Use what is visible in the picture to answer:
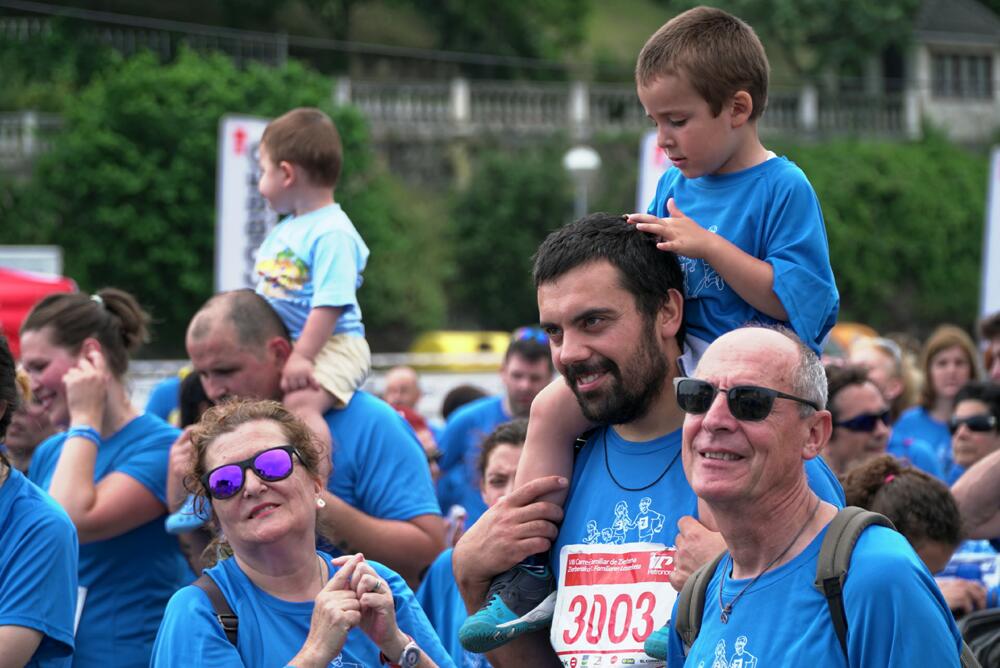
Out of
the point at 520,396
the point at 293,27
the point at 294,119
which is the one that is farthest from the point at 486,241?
the point at 294,119

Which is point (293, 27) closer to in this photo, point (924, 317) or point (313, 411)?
point (924, 317)

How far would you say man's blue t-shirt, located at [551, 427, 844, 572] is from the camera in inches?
145

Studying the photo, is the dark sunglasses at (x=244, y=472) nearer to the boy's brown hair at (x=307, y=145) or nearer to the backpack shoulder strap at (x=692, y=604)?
the backpack shoulder strap at (x=692, y=604)

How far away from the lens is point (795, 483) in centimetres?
317

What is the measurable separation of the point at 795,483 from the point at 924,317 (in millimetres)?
40817

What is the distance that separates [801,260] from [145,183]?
1202 inches

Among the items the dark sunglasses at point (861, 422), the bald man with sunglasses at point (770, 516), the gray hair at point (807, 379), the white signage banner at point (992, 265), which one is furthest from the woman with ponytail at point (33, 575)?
the white signage banner at point (992, 265)

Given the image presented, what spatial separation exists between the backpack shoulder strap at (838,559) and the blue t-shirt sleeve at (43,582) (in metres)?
2.38

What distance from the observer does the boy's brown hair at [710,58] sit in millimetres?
3873

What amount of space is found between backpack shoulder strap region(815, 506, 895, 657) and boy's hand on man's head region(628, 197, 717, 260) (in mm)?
862

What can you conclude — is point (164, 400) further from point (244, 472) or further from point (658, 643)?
point (658, 643)

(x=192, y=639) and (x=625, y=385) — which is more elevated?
(x=625, y=385)

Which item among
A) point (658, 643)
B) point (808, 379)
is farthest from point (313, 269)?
point (808, 379)

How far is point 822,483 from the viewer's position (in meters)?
3.60
